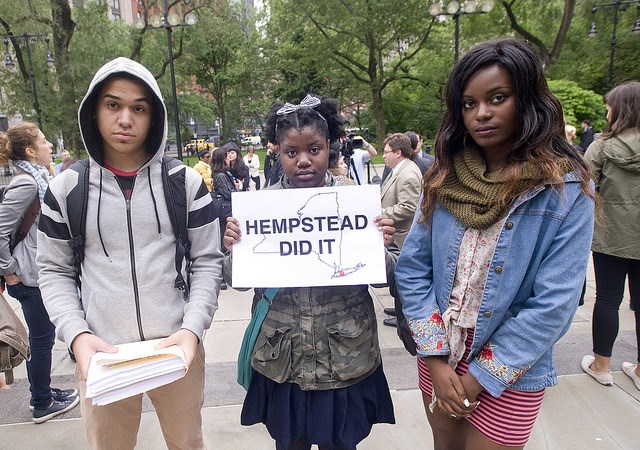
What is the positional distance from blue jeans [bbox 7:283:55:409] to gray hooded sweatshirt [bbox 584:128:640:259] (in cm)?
376

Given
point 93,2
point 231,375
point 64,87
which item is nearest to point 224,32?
point 93,2

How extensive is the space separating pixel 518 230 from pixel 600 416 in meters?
2.19

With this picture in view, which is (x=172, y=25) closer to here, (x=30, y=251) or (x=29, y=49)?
(x=29, y=49)

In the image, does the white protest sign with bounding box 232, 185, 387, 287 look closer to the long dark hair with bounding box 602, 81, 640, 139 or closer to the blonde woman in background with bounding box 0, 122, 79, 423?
the blonde woman in background with bounding box 0, 122, 79, 423

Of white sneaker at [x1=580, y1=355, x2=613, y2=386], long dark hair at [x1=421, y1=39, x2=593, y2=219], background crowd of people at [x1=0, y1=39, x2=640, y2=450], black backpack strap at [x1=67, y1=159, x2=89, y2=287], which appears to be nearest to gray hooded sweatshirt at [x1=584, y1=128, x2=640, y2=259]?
white sneaker at [x1=580, y1=355, x2=613, y2=386]

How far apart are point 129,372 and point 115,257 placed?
0.47m

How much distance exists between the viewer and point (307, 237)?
1.87 m

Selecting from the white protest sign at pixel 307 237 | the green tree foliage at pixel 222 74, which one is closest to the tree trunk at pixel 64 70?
the green tree foliage at pixel 222 74

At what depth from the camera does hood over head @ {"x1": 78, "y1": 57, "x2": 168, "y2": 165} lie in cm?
169

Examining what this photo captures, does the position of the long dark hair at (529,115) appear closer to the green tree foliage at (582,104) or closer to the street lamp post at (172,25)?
the street lamp post at (172,25)

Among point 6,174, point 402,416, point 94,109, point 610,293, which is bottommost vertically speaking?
point 402,416

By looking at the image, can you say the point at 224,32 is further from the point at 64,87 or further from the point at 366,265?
the point at 366,265

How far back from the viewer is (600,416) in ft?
9.32

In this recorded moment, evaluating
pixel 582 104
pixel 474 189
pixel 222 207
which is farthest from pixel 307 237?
pixel 582 104
